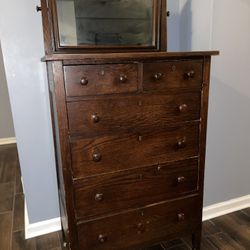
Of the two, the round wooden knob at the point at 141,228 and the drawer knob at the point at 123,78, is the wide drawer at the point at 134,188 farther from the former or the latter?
the drawer knob at the point at 123,78

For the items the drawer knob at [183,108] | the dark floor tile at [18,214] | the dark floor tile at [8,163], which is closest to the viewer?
the drawer knob at [183,108]

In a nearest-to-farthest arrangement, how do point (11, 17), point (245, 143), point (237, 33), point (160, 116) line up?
point (160, 116) < point (11, 17) < point (237, 33) < point (245, 143)

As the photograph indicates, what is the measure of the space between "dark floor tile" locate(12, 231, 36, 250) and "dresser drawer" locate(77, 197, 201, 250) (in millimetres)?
657

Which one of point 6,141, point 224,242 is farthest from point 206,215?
point 6,141

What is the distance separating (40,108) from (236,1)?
1.43 m

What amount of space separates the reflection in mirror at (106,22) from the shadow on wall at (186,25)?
36 centimetres

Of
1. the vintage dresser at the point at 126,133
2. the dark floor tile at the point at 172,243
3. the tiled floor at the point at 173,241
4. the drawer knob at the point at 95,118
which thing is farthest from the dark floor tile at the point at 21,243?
the drawer knob at the point at 95,118

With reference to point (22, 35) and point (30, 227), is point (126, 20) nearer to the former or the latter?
point (22, 35)

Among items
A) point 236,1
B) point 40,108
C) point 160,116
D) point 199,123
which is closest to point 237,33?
point 236,1

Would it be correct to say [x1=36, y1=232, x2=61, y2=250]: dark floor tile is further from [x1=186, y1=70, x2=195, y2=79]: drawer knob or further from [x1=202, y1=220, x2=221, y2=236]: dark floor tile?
[x1=186, y1=70, x2=195, y2=79]: drawer knob

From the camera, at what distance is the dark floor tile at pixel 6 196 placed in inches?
85.0

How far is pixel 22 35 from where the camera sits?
144 centimetres

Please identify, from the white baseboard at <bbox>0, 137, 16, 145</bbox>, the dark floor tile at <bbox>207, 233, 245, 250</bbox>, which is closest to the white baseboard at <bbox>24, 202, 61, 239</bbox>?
the dark floor tile at <bbox>207, 233, 245, 250</bbox>

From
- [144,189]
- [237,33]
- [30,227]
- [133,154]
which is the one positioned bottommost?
[30,227]
